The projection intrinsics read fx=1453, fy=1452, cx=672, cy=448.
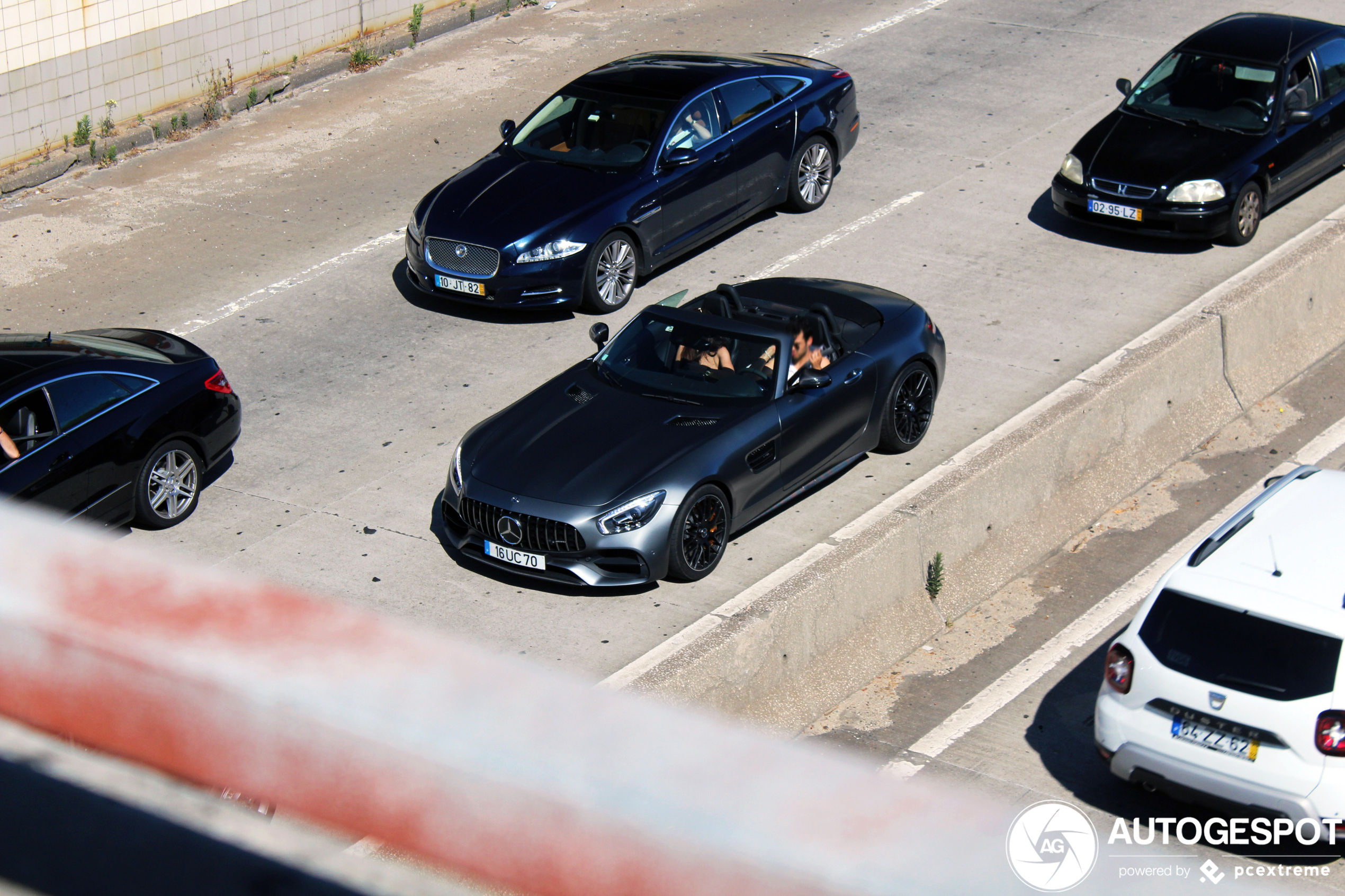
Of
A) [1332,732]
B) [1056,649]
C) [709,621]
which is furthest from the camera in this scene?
[1056,649]

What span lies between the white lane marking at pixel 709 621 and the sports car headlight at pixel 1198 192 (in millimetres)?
6688

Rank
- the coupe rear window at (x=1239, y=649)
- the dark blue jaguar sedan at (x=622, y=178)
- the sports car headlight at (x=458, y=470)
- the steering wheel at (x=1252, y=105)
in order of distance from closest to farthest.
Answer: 1. the coupe rear window at (x=1239, y=649)
2. the sports car headlight at (x=458, y=470)
3. the dark blue jaguar sedan at (x=622, y=178)
4. the steering wheel at (x=1252, y=105)

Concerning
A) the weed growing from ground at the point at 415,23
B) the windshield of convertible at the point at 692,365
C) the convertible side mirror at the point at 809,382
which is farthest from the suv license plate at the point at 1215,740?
the weed growing from ground at the point at 415,23

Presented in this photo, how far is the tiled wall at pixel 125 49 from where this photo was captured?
1564cm

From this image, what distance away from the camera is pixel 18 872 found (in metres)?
1.66

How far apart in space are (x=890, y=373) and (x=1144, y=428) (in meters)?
2.44

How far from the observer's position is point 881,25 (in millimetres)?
20562

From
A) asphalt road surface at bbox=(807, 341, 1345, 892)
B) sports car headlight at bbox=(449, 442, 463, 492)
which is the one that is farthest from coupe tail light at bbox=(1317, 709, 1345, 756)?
sports car headlight at bbox=(449, 442, 463, 492)

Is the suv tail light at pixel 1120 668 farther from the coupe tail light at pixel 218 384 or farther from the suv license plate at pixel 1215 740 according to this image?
the coupe tail light at pixel 218 384

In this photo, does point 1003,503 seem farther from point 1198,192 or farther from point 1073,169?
point 1073,169

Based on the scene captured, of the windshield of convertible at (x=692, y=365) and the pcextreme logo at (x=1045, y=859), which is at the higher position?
the pcextreme logo at (x=1045, y=859)

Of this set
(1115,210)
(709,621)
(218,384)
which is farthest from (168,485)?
(1115,210)

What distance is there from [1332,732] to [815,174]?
30.2ft

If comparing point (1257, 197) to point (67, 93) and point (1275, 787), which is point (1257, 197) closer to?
point (1275, 787)
